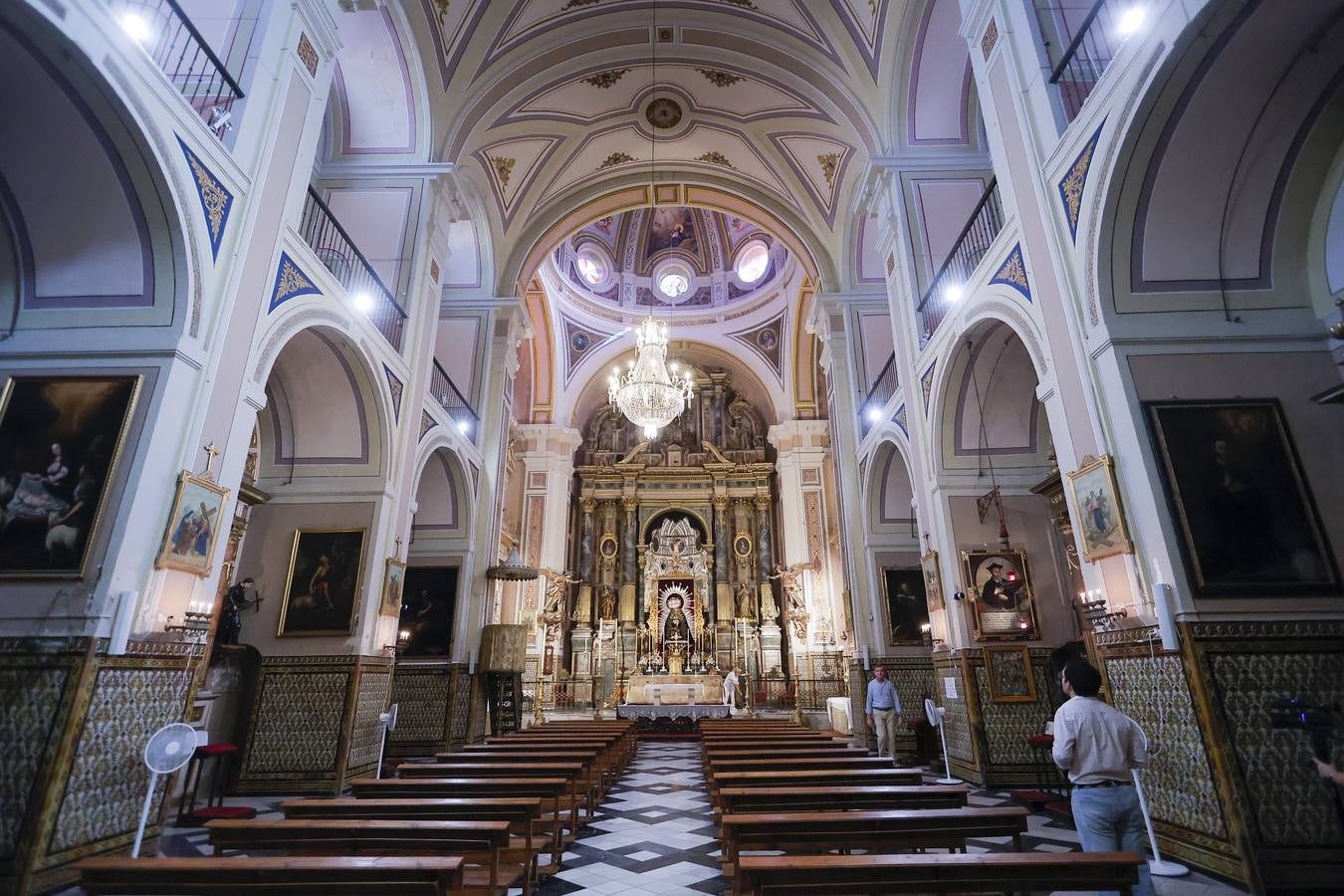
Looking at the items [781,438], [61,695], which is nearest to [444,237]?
[61,695]

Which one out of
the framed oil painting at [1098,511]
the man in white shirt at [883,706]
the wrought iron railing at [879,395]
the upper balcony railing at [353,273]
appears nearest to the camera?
the framed oil painting at [1098,511]

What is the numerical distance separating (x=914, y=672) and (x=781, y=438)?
9.89 metres

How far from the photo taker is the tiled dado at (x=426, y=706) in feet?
31.4

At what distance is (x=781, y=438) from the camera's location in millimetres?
19031

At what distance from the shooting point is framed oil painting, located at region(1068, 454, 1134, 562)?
4.35 metres

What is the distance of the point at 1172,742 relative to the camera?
4035 millimetres

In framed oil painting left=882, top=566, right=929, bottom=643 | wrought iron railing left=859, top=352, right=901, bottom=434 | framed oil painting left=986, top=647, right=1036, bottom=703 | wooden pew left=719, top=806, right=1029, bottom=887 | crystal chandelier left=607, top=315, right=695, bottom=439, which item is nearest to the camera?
wooden pew left=719, top=806, right=1029, bottom=887

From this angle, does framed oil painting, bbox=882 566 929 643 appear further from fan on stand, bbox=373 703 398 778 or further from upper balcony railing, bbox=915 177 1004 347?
fan on stand, bbox=373 703 398 778

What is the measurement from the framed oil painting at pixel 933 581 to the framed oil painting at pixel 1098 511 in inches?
121

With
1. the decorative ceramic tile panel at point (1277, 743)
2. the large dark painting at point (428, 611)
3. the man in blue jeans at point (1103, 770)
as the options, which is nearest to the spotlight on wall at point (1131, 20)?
the decorative ceramic tile panel at point (1277, 743)

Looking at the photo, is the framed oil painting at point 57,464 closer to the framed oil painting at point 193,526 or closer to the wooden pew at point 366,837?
the framed oil painting at point 193,526

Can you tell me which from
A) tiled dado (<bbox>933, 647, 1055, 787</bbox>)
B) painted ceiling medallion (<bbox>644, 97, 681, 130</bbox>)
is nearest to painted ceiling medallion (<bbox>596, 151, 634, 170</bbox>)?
painted ceiling medallion (<bbox>644, 97, 681, 130</bbox>)

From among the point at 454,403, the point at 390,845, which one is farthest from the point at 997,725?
the point at 454,403

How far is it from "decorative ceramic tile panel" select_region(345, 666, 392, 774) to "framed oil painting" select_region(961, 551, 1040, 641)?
256 inches
